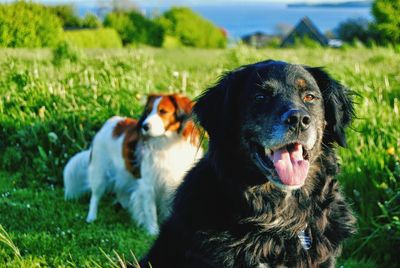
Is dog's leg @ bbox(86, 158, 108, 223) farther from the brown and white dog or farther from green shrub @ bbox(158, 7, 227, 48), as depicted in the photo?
green shrub @ bbox(158, 7, 227, 48)

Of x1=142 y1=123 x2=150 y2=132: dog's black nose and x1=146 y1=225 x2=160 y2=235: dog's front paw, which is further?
x1=146 y1=225 x2=160 y2=235: dog's front paw

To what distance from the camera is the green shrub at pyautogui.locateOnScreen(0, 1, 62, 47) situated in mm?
7227

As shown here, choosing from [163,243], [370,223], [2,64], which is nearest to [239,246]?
[163,243]

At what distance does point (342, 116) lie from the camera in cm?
355

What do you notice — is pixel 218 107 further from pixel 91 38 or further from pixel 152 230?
pixel 91 38

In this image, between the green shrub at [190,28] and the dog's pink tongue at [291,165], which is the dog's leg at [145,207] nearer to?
the dog's pink tongue at [291,165]

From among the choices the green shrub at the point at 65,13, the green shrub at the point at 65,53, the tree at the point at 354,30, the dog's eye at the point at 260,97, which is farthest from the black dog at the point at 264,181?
the tree at the point at 354,30

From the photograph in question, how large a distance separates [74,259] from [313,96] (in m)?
2.32

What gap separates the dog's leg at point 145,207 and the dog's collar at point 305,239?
2.62 m

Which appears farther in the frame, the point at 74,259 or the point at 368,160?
the point at 368,160

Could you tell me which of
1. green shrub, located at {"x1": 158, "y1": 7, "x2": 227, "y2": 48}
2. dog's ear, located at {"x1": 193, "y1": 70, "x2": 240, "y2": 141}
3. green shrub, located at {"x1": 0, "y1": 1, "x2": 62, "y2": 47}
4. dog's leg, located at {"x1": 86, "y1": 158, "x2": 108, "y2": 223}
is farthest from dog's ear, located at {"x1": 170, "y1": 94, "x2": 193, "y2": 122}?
green shrub, located at {"x1": 158, "y1": 7, "x2": 227, "y2": 48}

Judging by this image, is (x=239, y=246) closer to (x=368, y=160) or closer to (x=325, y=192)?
(x=325, y=192)

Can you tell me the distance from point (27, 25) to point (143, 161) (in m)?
2.84

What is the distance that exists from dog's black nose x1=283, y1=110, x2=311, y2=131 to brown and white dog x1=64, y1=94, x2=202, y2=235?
104 inches
